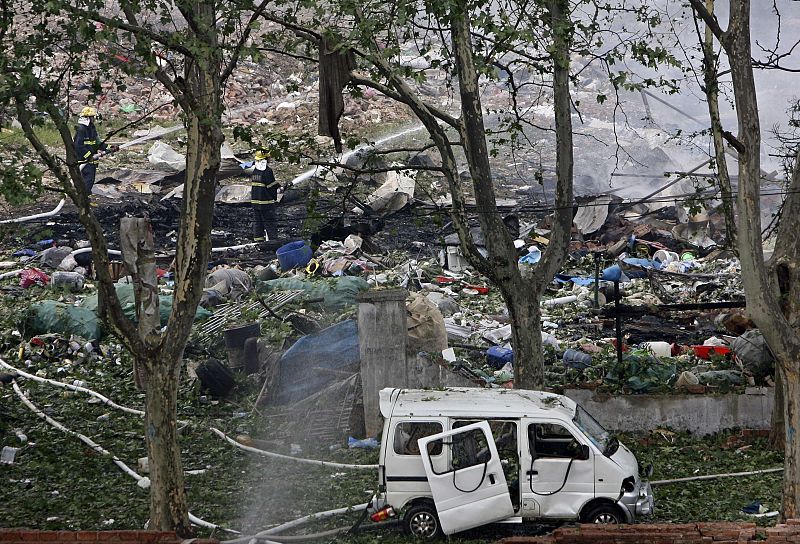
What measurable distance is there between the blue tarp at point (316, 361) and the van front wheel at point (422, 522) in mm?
3852

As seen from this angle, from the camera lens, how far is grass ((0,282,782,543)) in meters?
9.02

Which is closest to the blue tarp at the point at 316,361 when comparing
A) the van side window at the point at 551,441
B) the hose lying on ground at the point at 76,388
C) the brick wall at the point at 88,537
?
the hose lying on ground at the point at 76,388

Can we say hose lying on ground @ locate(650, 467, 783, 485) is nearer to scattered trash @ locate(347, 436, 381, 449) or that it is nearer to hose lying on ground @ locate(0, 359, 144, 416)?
scattered trash @ locate(347, 436, 381, 449)

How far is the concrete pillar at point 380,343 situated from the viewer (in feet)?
37.7

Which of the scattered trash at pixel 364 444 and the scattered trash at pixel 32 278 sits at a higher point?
the scattered trash at pixel 32 278

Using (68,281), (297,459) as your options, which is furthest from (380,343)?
(68,281)

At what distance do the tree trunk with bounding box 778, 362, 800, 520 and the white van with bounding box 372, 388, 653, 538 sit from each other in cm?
119

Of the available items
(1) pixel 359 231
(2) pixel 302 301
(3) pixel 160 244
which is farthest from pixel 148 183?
(2) pixel 302 301

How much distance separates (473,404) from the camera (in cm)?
854

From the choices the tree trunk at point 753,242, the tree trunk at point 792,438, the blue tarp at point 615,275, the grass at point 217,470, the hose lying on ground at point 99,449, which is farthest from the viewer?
the blue tarp at point 615,275

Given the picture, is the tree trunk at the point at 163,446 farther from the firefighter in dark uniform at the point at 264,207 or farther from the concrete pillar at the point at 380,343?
the firefighter in dark uniform at the point at 264,207

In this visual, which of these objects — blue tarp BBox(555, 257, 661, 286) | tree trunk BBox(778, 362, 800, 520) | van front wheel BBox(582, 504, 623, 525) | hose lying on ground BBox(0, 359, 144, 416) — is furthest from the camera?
blue tarp BBox(555, 257, 661, 286)

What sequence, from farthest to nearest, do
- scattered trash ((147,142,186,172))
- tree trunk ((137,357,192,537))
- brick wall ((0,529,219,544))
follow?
scattered trash ((147,142,186,172)) → tree trunk ((137,357,192,537)) → brick wall ((0,529,219,544))

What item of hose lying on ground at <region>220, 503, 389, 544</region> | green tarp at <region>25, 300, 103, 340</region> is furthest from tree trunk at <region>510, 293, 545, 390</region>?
green tarp at <region>25, 300, 103, 340</region>
